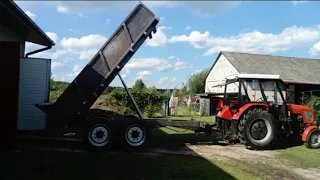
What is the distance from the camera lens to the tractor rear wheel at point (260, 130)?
10.5 metres

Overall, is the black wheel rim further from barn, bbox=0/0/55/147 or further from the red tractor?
barn, bbox=0/0/55/147

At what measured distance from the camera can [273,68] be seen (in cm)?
3606

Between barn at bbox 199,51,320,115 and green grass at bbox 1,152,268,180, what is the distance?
73.1ft

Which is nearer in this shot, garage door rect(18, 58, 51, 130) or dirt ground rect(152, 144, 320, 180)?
dirt ground rect(152, 144, 320, 180)

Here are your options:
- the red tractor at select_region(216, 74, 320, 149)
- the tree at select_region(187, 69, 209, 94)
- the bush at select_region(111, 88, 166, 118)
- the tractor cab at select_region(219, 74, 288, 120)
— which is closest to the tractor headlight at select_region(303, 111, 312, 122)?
the red tractor at select_region(216, 74, 320, 149)

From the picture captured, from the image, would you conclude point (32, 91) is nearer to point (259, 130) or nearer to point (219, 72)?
point (259, 130)

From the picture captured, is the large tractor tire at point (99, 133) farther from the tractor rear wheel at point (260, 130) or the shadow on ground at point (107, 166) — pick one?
the tractor rear wheel at point (260, 130)

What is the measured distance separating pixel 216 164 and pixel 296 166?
213 centimetres

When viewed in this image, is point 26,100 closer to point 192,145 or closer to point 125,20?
point 125,20

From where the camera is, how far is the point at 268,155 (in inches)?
385

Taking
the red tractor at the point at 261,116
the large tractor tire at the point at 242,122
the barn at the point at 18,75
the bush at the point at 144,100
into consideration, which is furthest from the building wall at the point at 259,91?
the bush at the point at 144,100

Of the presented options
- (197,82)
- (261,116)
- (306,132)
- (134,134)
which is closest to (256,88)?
(261,116)

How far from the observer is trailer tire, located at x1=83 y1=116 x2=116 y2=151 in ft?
31.1

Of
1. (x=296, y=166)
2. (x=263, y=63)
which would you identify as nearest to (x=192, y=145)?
(x=296, y=166)
